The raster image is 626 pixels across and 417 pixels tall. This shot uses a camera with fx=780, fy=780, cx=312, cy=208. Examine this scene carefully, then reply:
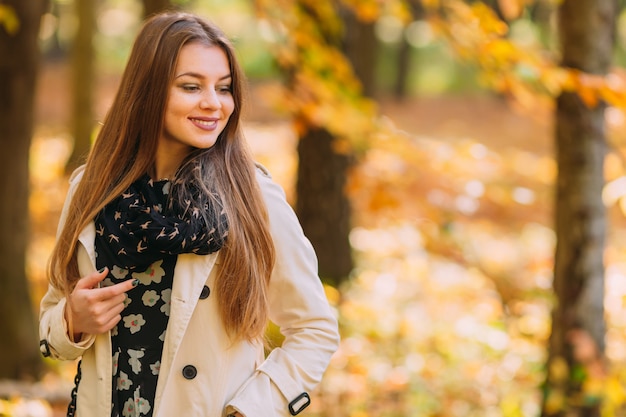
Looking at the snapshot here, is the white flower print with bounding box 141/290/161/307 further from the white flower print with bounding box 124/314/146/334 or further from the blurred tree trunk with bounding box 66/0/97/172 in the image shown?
the blurred tree trunk with bounding box 66/0/97/172

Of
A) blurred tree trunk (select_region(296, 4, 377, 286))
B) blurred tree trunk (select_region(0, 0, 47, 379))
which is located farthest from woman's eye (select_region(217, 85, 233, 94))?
blurred tree trunk (select_region(296, 4, 377, 286))

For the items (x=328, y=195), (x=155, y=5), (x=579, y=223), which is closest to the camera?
(x=579, y=223)

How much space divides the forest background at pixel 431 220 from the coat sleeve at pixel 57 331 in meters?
0.80

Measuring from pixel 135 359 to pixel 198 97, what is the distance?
72cm

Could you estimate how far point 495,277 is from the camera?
833 centimetres

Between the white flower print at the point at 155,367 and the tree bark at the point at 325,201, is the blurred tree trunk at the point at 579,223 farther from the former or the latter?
the tree bark at the point at 325,201

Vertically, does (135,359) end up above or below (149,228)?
below

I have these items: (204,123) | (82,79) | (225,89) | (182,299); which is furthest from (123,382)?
(82,79)

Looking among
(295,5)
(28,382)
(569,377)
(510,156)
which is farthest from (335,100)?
(510,156)

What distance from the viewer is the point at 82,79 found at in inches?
521

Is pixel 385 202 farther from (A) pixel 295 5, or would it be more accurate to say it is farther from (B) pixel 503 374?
(B) pixel 503 374

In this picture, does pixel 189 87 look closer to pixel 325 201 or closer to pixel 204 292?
pixel 204 292

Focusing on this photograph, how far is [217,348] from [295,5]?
4.32 meters

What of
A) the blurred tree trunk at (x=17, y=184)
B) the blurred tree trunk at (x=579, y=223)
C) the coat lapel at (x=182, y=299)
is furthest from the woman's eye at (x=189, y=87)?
the blurred tree trunk at (x=17, y=184)
